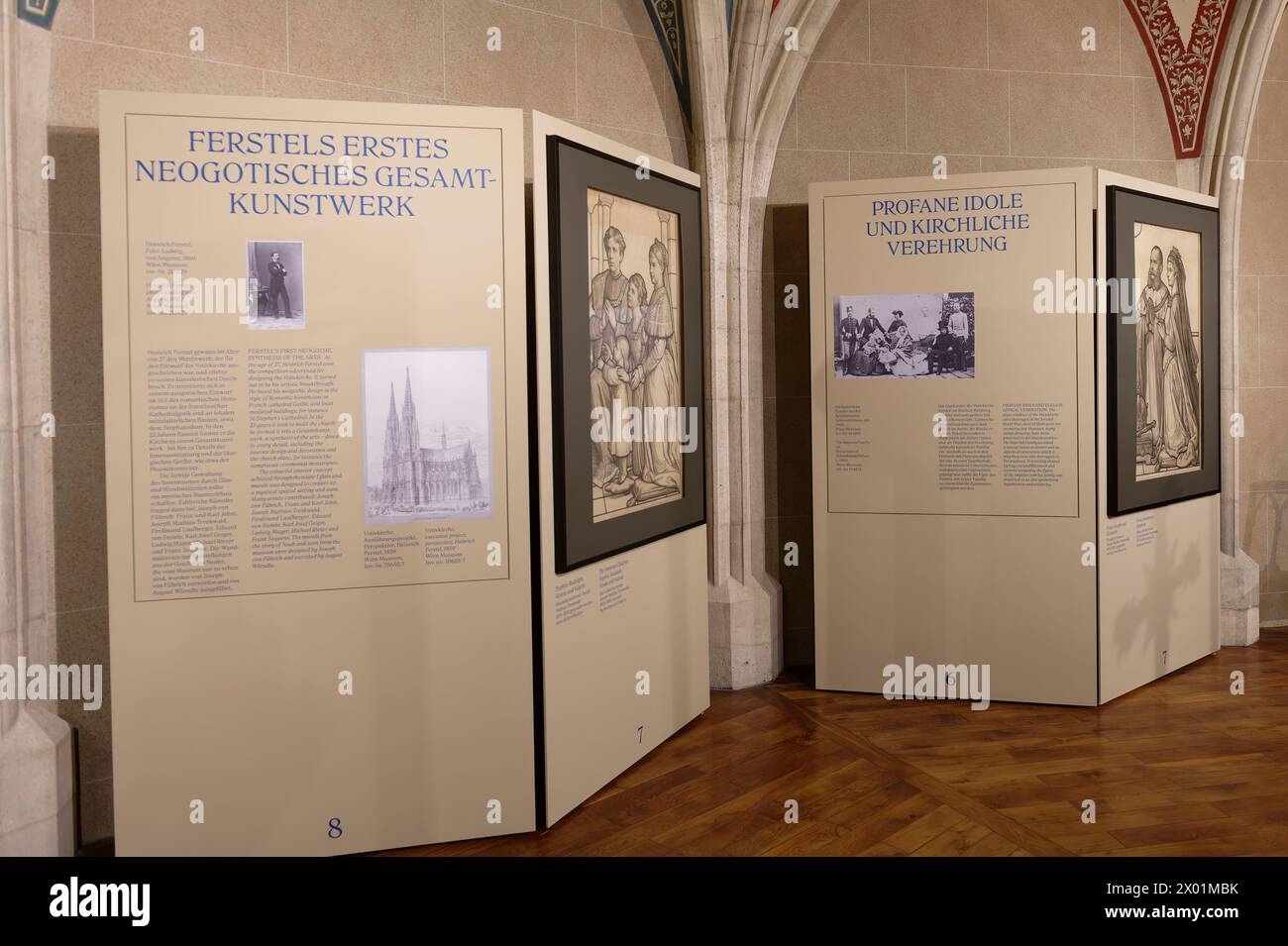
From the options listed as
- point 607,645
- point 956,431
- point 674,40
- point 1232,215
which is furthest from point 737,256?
point 1232,215

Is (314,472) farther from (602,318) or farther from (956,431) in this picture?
(956,431)

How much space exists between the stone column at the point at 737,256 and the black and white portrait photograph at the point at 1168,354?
2453 millimetres

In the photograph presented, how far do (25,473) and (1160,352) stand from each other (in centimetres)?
648

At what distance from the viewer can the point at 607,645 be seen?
4.91m

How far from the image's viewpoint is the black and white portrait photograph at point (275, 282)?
395cm

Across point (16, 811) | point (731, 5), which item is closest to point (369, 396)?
point (16, 811)

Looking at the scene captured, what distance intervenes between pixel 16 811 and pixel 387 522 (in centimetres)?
177

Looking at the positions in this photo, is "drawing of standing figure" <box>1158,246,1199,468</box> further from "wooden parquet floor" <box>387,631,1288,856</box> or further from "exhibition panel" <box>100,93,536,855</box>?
"exhibition panel" <box>100,93,536,855</box>

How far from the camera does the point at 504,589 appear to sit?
433 cm

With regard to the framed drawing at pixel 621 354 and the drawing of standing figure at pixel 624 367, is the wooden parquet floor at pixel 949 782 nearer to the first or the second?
the framed drawing at pixel 621 354

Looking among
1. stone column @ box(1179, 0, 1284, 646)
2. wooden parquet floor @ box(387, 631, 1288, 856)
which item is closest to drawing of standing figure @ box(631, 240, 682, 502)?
wooden parquet floor @ box(387, 631, 1288, 856)

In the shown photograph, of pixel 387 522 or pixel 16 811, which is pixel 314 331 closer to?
pixel 387 522

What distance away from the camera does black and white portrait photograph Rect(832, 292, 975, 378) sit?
607 centimetres

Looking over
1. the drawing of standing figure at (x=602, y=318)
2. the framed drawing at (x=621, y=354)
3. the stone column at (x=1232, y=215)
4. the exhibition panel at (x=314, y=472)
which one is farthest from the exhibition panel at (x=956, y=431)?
the exhibition panel at (x=314, y=472)
